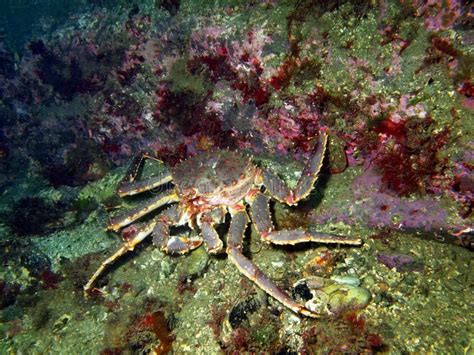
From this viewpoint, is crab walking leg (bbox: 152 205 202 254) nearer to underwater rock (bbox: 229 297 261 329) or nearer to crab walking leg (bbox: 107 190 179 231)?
crab walking leg (bbox: 107 190 179 231)

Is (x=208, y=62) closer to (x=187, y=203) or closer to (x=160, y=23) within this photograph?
(x=160, y=23)

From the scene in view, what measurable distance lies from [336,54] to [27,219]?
751 cm

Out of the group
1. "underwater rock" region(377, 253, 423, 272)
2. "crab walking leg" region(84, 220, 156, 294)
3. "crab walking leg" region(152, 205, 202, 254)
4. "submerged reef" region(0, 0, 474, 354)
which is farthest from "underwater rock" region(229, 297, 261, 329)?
"crab walking leg" region(84, 220, 156, 294)

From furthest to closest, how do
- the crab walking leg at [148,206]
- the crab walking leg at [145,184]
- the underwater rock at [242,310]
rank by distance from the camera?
the crab walking leg at [145,184], the crab walking leg at [148,206], the underwater rock at [242,310]

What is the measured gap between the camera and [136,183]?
6.25 meters

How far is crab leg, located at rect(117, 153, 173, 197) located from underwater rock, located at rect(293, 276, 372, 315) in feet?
10.1

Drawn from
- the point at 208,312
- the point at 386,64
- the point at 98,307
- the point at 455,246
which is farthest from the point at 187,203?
the point at 455,246

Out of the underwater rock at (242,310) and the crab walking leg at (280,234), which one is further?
the crab walking leg at (280,234)

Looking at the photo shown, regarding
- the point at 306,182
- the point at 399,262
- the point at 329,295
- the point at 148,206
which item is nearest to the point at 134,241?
the point at 148,206

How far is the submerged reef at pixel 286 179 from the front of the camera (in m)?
3.97

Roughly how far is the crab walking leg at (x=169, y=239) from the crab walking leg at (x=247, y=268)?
63 centimetres

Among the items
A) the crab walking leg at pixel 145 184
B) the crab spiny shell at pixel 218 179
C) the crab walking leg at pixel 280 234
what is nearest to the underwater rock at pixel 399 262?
the crab walking leg at pixel 280 234

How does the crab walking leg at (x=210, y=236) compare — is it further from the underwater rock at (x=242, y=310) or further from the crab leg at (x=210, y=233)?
the underwater rock at (x=242, y=310)

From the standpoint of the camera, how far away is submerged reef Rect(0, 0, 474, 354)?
397cm
